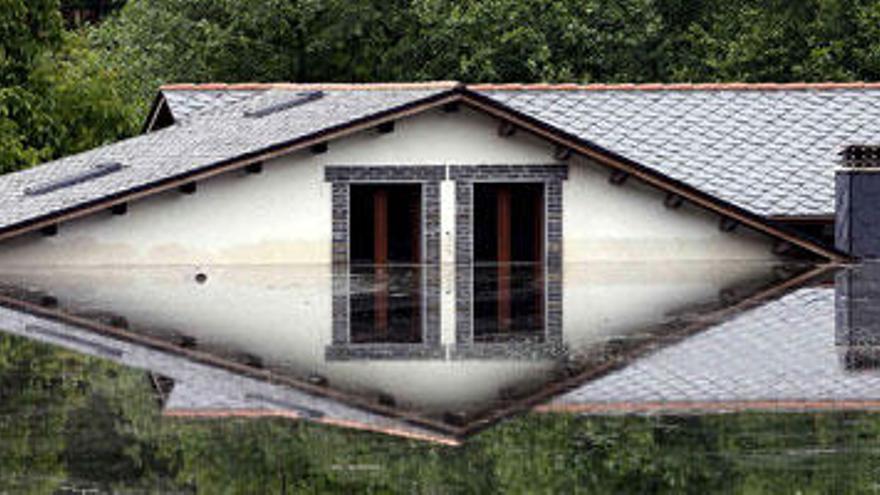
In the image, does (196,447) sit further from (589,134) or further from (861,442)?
(589,134)

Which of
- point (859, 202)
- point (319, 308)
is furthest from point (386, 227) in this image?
point (319, 308)

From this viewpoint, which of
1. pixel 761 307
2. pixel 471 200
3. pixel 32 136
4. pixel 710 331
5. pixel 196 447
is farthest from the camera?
pixel 32 136

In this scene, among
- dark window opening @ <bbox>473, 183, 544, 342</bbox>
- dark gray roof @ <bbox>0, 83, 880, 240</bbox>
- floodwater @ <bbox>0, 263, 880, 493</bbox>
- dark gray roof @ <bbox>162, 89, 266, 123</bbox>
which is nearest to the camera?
floodwater @ <bbox>0, 263, 880, 493</bbox>

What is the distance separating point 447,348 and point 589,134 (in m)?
16.8

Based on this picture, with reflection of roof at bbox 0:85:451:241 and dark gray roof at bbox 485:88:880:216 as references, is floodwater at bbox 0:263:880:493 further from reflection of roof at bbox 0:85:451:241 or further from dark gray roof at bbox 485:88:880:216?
dark gray roof at bbox 485:88:880:216

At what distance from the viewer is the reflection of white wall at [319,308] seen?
19.7 m

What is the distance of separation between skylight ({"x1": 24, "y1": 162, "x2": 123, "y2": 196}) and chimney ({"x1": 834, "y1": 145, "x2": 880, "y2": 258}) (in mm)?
11269

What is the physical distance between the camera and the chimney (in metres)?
35.4

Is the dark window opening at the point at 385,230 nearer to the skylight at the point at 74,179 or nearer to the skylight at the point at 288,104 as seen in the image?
the skylight at the point at 288,104

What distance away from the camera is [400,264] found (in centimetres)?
3606

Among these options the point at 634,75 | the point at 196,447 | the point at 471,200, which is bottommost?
the point at 196,447

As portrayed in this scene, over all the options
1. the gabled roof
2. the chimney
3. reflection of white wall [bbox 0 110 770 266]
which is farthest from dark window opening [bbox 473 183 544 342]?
the chimney

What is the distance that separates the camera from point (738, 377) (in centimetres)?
1962

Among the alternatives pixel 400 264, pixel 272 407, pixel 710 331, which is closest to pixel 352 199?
pixel 400 264
